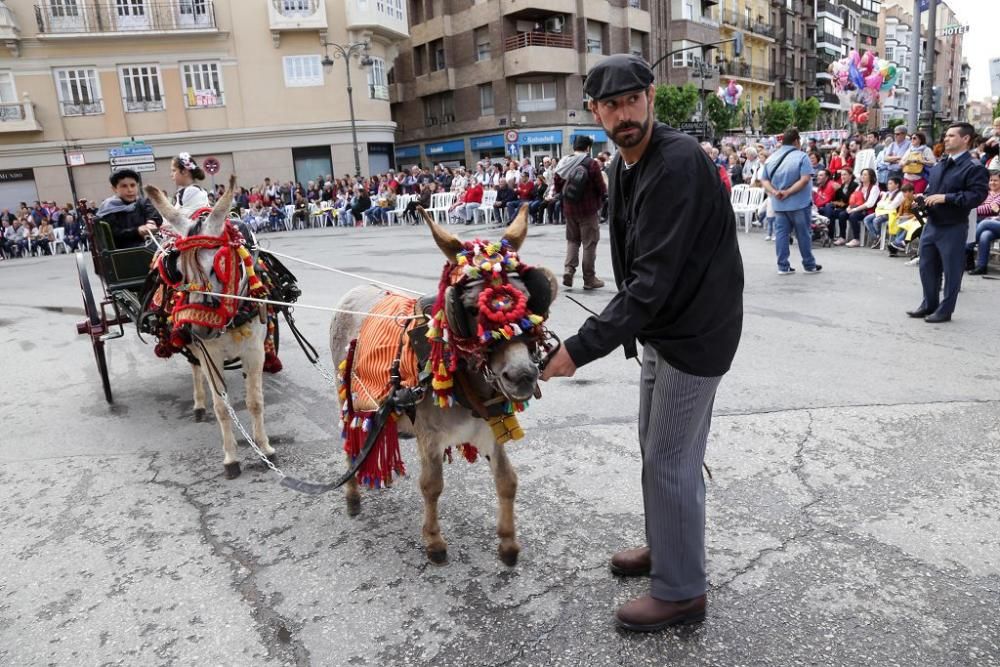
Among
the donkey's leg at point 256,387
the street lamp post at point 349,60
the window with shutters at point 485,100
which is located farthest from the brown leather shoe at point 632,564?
the window with shutters at point 485,100

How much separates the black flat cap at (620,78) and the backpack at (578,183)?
23.3 feet

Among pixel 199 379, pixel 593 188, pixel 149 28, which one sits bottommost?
pixel 199 379

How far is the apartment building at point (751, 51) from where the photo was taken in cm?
5669

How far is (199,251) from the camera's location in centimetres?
445

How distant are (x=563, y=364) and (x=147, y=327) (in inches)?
158

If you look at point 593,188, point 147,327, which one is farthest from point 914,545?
point 593,188

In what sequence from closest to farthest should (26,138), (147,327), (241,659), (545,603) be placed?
(241,659), (545,603), (147,327), (26,138)

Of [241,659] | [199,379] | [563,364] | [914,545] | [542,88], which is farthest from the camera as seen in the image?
[542,88]

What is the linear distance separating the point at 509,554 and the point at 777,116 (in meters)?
63.3

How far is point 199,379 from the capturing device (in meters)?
5.88

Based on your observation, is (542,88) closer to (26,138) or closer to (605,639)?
(26,138)

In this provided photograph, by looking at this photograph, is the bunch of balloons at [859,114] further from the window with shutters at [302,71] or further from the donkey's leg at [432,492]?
the donkey's leg at [432,492]

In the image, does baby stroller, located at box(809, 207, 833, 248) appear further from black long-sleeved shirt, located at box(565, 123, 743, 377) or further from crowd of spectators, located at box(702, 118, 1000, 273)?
→ black long-sleeved shirt, located at box(565, 123, 743, 377)

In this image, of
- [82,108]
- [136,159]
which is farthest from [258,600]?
[82,108]
